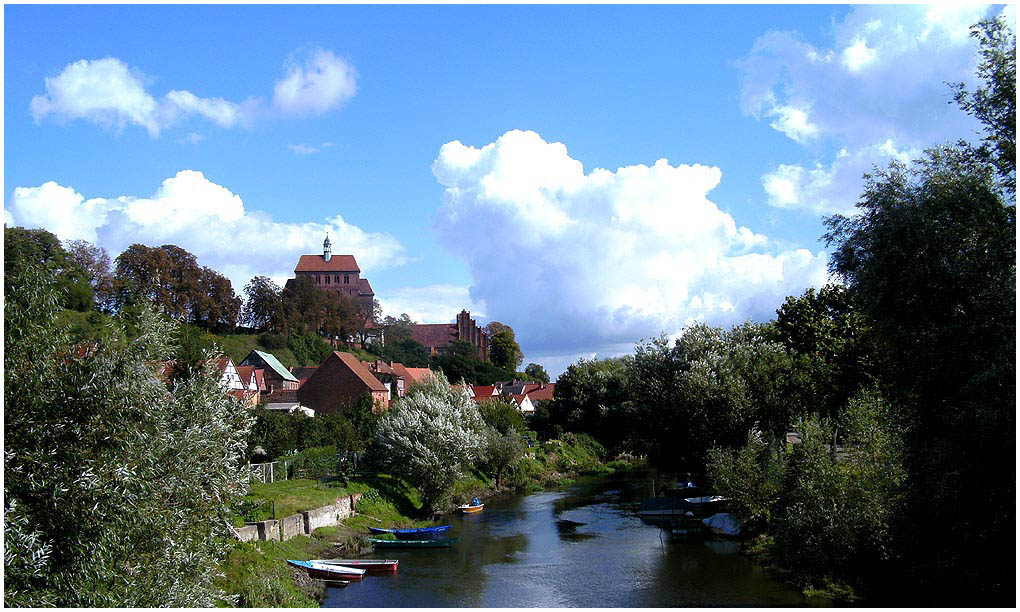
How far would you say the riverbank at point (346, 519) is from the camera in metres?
20.8

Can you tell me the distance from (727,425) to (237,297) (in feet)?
249

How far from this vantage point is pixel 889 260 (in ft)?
50.0

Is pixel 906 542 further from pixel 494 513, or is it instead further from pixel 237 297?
pixel 237 297

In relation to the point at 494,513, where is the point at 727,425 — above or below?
above

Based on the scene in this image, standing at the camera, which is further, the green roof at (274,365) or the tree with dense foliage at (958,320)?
the green roof at (274,365)

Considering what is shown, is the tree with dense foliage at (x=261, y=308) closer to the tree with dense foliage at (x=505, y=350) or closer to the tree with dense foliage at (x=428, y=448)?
the tree with dense foliage at (x=505, y=350)

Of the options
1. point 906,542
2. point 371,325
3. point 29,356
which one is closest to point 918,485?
point 906,542

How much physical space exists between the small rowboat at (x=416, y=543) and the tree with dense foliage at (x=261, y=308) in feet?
247

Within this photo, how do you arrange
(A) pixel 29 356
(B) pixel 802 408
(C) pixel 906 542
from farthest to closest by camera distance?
(B) pixel 802 408, (C) pixel 906 542, (A) pixel 29 356

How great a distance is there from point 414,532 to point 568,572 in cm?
855

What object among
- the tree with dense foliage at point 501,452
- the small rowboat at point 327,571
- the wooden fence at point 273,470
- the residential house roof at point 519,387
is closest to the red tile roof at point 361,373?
the tree with dense foliage at point 501,452

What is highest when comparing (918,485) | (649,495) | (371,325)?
(371,325)

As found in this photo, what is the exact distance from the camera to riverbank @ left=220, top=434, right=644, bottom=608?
68.2 ft

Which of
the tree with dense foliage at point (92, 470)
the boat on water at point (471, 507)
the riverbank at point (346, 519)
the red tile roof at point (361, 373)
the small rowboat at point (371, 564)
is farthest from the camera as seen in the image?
the red tile roof at point (361, 373)
